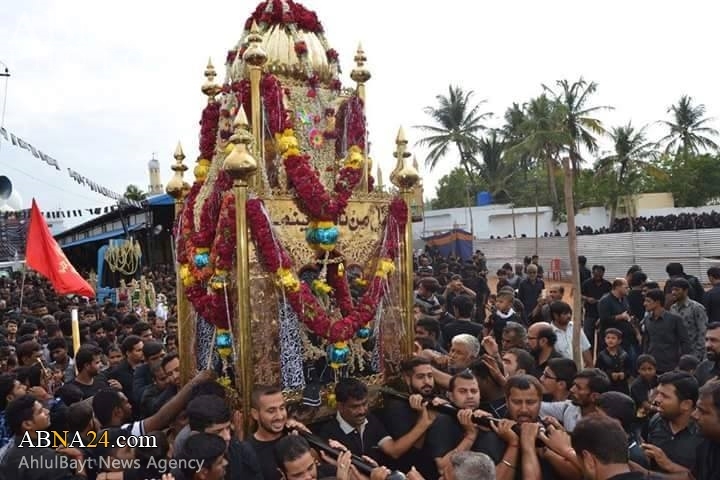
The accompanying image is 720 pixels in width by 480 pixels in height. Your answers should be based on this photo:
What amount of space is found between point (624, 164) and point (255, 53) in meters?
33.2

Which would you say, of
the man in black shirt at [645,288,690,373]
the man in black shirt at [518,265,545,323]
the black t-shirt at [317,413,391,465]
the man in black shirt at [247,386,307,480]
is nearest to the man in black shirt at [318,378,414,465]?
the black t-shirt at [317,413,391,465]

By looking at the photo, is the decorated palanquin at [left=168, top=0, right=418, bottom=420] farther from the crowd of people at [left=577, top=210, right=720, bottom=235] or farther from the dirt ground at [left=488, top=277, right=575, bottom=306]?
the crowd of people at [left=577, top=210, right=720, bottom=235]

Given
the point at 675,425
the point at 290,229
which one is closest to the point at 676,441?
Answer: the point at 675,425

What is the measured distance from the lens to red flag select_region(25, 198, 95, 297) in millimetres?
Result: 9195

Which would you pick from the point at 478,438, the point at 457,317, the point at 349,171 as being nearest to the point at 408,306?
the point at 349,171

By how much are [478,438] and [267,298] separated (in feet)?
5.72

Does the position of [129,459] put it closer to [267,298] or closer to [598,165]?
[267,298]

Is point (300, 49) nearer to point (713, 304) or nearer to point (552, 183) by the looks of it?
point (713, 304)

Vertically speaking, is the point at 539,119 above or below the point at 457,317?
above

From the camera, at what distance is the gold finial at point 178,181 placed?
549cm

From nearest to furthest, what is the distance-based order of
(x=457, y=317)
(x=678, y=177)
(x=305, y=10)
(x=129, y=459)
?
(x=129, y=459) → (x=305, y=10) → (x=457, y=317) → (x=678, y=177)

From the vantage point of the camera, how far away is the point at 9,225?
28.1 meters

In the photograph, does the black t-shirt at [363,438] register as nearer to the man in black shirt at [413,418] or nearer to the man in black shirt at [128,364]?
the man in black shirt at [413,418]

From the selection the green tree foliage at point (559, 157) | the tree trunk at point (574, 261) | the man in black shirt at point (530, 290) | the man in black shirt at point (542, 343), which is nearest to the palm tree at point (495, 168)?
the green tree foliage at point (559, 157)
